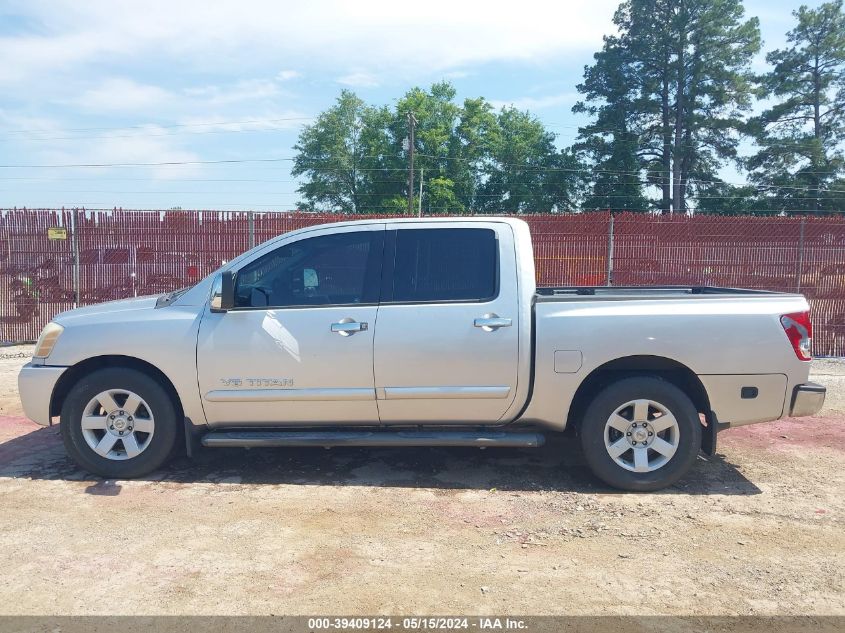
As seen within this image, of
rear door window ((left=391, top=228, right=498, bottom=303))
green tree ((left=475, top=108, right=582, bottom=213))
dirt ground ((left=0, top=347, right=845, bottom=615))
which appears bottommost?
dirt ground ((left=0, top=347, right=845, bottom=615))

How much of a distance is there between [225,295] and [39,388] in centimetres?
154

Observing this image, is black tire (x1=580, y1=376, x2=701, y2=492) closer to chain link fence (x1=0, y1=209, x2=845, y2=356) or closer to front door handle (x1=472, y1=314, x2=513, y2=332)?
front door handle (x1=472, y1=314, x2=513, y2=332)

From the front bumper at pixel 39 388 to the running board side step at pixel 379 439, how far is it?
1162 mm

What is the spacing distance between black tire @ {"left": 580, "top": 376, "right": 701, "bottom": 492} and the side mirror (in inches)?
101

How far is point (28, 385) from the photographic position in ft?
16.0

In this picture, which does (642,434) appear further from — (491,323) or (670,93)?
(670,93)

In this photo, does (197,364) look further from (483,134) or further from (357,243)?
(483,134)

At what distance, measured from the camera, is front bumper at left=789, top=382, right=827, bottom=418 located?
179 inches

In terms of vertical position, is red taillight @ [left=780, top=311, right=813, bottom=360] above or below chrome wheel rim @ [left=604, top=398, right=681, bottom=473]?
above

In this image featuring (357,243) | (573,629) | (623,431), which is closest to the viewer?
(573,629)

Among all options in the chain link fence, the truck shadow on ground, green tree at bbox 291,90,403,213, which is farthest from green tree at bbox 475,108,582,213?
the truck shadow on ground

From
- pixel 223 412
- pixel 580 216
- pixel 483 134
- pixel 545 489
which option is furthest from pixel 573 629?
pixel 483 134

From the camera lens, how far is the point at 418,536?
3.97 m

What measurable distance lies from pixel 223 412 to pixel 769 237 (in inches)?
334
